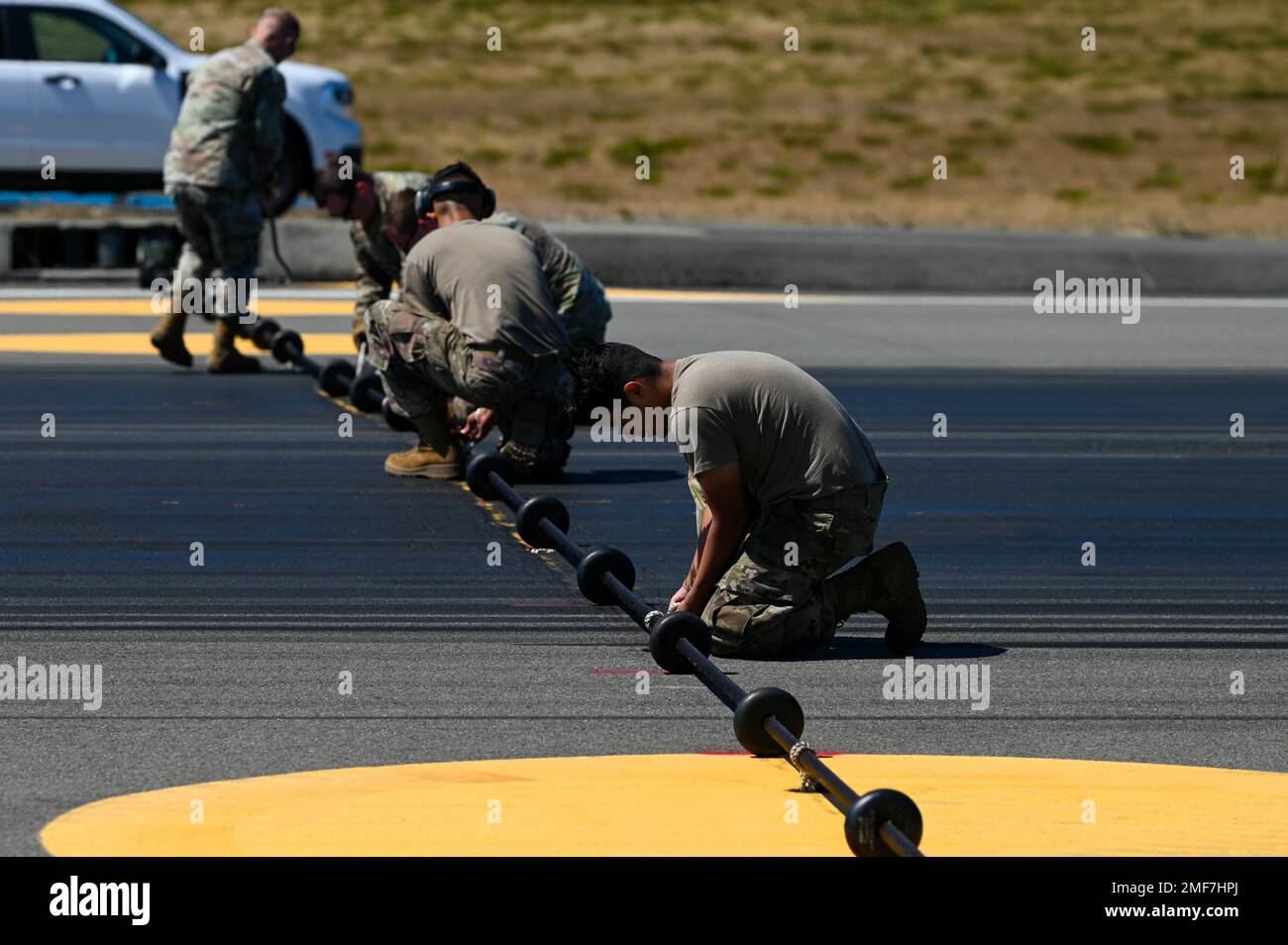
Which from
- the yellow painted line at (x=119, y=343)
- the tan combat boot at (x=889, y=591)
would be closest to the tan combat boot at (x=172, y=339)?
the yellow painted line at (x=119, y=343)

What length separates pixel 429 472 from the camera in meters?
11.6

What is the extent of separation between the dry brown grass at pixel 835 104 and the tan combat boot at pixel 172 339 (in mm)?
15039

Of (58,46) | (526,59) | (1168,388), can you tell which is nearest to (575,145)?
(526,59)

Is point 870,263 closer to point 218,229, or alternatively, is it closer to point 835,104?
point 218,229

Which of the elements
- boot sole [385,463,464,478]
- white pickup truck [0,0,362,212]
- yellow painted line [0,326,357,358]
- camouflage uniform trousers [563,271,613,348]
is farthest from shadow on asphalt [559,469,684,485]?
white pickup truck [0,0,362,212]

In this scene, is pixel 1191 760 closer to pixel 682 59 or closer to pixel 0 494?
pixel 0 494

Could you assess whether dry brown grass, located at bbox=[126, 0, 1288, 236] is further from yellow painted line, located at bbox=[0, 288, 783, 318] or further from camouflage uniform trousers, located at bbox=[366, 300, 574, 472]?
camouflage uniform trousers, located at bbox=[366, 300, 574, 472]

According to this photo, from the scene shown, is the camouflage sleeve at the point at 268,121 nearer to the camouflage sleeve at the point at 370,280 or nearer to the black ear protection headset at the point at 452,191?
the camouflage sleeve at the point at 370,280

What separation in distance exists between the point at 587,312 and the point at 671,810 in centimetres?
649

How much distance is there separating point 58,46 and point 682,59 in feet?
139

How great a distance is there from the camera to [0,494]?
36.3 feet

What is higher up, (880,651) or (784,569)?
(784,569)

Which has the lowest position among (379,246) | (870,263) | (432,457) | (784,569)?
(784,569)

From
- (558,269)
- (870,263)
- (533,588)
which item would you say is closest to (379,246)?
(558,269)
